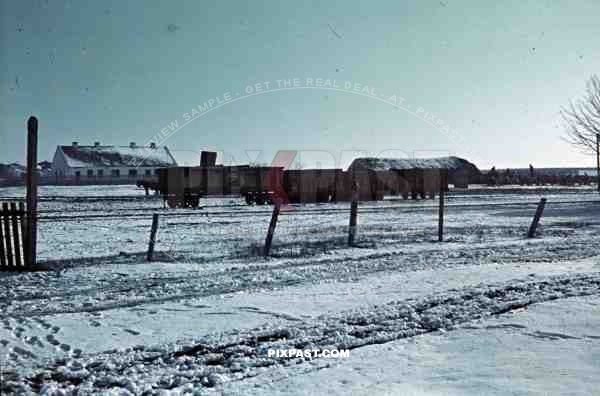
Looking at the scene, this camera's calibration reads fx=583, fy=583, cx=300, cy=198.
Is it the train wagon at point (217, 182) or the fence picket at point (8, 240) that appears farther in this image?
the train wagon at point (217, 182)

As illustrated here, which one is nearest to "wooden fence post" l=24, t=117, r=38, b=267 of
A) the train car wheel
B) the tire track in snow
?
the tire track in snow

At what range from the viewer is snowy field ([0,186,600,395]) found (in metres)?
4.61

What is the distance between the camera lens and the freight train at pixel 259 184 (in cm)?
3192

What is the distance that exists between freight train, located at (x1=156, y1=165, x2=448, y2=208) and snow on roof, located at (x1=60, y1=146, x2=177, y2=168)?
47277 mm

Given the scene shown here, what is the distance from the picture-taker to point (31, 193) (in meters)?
10.3

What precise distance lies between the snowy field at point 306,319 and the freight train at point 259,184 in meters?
18.7

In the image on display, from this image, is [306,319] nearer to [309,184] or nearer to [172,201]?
[172,201]

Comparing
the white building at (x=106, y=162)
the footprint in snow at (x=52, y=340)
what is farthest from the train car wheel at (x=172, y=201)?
the white building at (x=106, y=162)

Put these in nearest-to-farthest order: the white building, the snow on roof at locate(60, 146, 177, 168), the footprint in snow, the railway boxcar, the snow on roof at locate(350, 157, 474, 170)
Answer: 1. the footprint in snow
2. the railway boxcar
3. the snow on roof at locate(350, 157, 474, 170)
4. the white building
5. the snow on roof at locate(60, 146, 177, 168)

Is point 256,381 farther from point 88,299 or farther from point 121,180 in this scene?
point 121,180

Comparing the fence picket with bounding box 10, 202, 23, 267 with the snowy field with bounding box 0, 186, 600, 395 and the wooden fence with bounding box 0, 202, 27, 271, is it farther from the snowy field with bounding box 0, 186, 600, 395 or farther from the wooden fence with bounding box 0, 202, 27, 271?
the snowy field with bounding box 0, 186, 600, 395

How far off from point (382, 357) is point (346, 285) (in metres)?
3.44

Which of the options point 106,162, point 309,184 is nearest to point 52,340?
point 309,184

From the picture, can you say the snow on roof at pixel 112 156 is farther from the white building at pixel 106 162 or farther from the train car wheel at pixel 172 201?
the train car wheel at pixel 172 201
